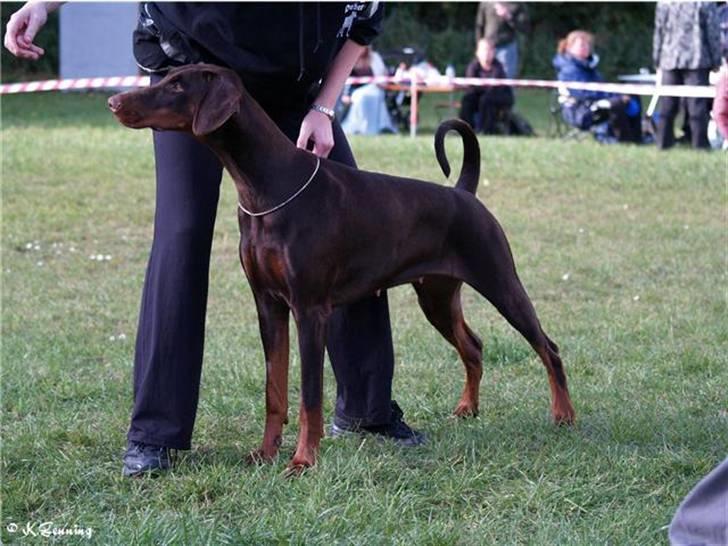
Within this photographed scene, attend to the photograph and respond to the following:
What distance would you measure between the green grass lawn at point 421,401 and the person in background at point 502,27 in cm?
911

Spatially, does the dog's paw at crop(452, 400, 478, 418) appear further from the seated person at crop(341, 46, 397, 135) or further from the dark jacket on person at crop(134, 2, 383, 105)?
the seated person at crop(341, 46, 397, 135)

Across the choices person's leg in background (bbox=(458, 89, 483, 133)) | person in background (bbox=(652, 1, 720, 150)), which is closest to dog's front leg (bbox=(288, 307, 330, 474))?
person in background (bbox=(652, 1, 720, 150))

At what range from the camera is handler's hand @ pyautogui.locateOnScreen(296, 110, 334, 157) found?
13.2 feet

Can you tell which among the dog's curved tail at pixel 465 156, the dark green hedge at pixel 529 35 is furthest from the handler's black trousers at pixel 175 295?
the dark green hedge at pixel 529 35

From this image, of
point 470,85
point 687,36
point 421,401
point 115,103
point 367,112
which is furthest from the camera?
point 367,112

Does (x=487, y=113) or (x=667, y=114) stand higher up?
(x=667, y=114)

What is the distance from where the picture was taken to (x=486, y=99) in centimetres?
1688

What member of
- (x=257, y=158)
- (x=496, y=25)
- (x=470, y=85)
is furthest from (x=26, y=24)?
(x=496, y=25)

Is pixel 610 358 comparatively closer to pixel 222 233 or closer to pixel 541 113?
pixel 222 233

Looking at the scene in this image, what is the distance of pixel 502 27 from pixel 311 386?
51.6ft

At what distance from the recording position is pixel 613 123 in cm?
1529

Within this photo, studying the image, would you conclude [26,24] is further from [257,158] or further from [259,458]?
[259,458]

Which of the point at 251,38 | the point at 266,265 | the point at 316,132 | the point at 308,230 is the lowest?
the point at 266,265

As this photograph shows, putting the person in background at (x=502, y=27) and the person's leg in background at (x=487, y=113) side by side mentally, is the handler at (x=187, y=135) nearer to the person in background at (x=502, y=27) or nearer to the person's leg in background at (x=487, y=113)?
the person's leg in background at (x=487, y=113)
